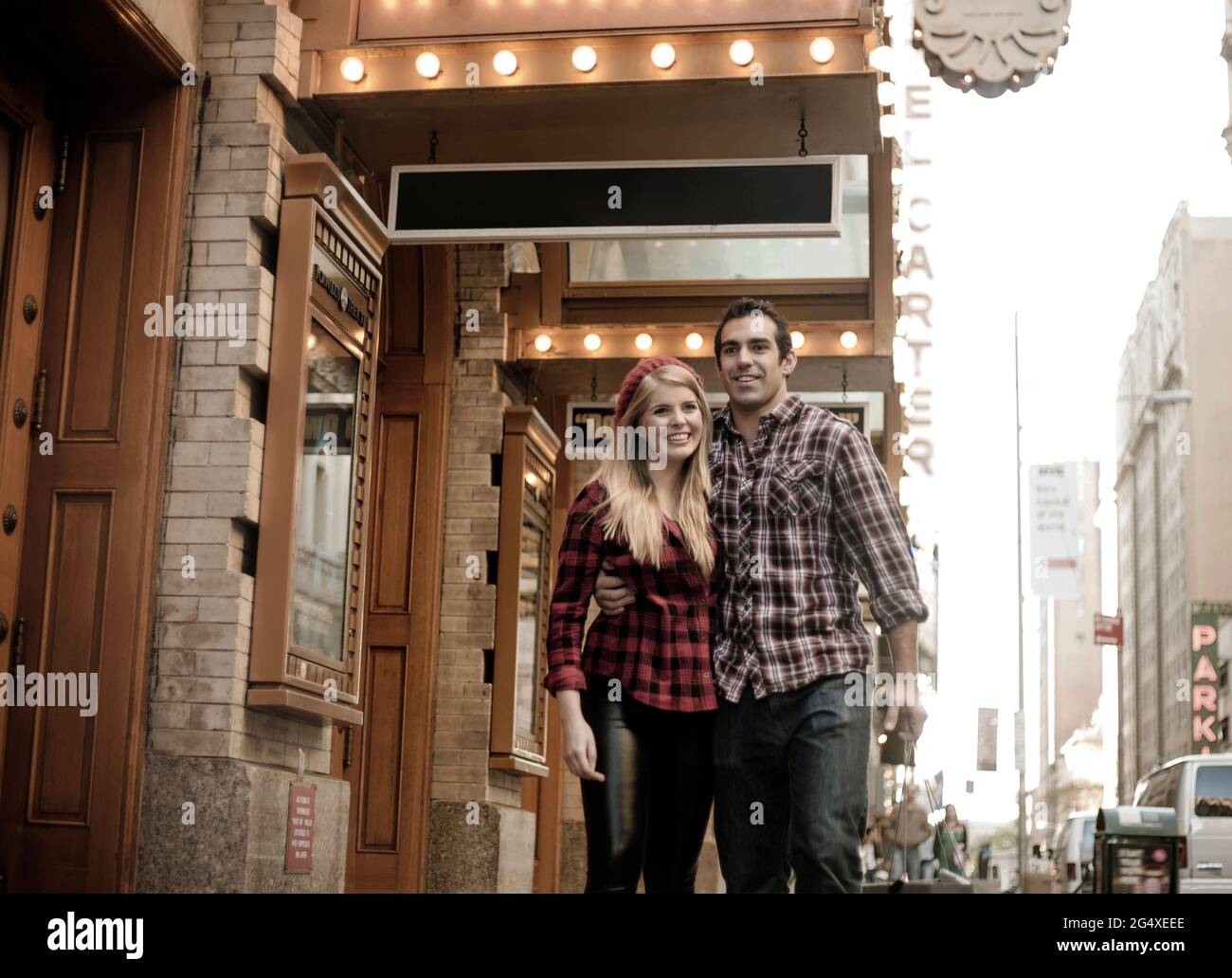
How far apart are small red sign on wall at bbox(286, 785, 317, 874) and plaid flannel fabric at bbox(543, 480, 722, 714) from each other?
12.8 feet

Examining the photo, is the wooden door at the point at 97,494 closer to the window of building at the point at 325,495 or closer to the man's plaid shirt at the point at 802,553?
the window of building at the point at 325,495

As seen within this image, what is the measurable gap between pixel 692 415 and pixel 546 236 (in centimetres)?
460

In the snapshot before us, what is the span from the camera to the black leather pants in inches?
165

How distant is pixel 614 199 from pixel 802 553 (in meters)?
4.94

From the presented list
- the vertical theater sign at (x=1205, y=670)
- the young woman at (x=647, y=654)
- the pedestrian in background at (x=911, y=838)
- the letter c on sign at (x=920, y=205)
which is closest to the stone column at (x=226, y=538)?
the young woman at (x=647, y=654)

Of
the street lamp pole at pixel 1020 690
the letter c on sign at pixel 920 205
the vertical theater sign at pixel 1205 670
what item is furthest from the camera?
the vertical theater sign at pixel 1205 670

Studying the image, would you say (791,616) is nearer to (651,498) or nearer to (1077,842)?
(651,498)

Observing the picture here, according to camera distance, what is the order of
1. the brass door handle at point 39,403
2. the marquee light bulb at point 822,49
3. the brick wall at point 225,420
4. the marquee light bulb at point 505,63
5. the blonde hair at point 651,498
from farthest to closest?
the marquee light bulb at point 505,63
the marquee light bulb at point 822,49
the brass door handle at point 39,403
the brick wall at point 225,420
the blonde hair at point 651,498

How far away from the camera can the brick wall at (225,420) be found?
7.62 metres

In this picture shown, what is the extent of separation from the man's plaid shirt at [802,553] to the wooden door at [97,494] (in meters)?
4.11

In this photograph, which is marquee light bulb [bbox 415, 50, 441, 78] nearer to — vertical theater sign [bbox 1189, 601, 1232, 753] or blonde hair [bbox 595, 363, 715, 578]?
blonde hair [bbox 595, 363, 715, 578]

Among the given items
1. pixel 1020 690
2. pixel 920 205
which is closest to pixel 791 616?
pixel 920 205

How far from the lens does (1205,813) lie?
1603 cm

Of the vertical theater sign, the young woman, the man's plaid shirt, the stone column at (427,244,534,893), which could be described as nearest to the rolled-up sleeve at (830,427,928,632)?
the man's plaid shirt
